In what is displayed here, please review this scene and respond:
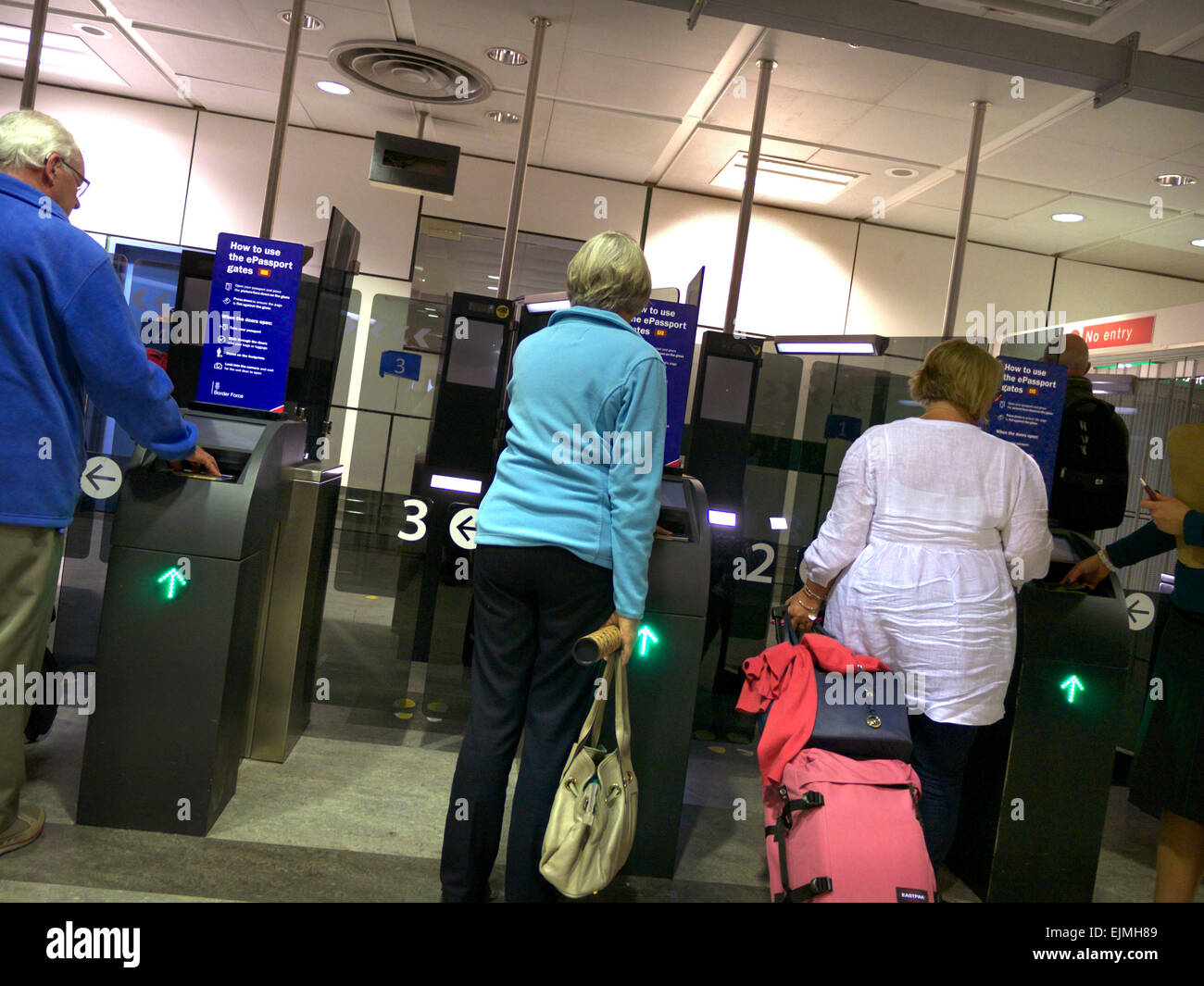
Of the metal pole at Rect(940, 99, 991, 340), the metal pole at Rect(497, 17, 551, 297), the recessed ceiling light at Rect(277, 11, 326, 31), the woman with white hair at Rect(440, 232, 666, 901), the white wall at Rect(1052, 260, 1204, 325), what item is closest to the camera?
the woman with white hair at Rect(440, 232, 666, 901)

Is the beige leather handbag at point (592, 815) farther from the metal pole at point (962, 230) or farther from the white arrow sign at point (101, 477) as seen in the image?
the metal pole at point (962, 230)

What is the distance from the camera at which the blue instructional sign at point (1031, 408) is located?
10.3 feet

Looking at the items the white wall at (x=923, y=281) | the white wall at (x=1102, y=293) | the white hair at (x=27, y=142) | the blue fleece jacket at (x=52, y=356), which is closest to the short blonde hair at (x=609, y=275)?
the blue fleece jacket at (x=52, y=356)

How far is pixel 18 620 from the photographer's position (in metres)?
2.19

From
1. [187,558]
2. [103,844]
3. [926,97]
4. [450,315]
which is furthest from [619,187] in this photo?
[103,844]

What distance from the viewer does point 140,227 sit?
7.60 meters

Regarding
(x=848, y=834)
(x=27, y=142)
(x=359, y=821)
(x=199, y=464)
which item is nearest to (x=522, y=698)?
(x=848, y=834)

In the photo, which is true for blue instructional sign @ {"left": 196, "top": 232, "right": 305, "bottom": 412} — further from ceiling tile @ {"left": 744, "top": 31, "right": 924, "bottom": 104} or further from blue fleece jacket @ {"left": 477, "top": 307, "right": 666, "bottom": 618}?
ceiling tile @ {"left": 744, "top": 31, "right": 924, "bottom": 104}

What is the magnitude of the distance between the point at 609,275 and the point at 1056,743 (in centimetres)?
198

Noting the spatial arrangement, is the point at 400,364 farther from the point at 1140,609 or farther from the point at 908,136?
the point at 908,136

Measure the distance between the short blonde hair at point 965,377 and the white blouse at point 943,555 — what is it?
2.7 inches

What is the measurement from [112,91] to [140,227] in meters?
1.10

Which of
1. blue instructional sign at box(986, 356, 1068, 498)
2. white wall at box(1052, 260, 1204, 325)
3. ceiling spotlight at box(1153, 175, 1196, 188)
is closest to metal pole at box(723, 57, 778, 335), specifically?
blue instructional sign at box(986, 356, 1068, 498)

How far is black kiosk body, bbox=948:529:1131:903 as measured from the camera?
2.76 metres
